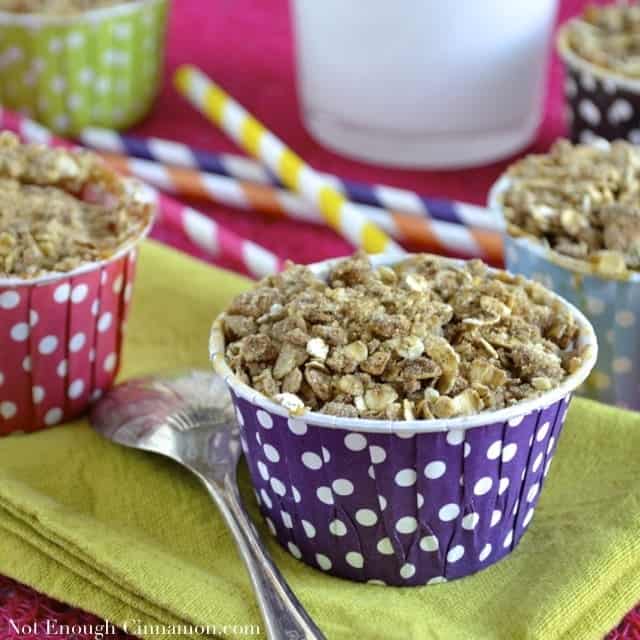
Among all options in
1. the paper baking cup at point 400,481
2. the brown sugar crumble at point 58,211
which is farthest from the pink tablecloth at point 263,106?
the paper baking cup at point 400,481

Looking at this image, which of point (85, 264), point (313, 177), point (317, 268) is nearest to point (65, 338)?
point (85, 264)

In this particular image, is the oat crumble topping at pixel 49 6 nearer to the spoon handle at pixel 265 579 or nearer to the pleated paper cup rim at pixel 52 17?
the pleated paper cup rim at pixel 52 17

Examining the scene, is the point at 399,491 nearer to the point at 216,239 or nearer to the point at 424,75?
the point at 216,239

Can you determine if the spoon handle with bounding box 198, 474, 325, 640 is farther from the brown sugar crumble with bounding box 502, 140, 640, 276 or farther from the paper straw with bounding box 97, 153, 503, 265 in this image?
the paper straw with bounding box 97, 153, 503, 265

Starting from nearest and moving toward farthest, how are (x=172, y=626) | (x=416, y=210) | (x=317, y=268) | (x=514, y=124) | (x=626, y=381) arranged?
(x=172, y=626) → (x=317, y=268) → (x=626, y=381) → (x=416, y=210) → (x=514, y=124)

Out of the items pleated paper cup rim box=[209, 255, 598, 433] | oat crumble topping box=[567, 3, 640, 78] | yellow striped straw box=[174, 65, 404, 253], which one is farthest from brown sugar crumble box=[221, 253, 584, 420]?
oat crumble topping box=[567, 3, 640, 78]

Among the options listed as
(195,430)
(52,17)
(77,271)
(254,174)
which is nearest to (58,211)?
(77,271)

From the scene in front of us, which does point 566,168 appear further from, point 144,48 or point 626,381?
point 144,48
